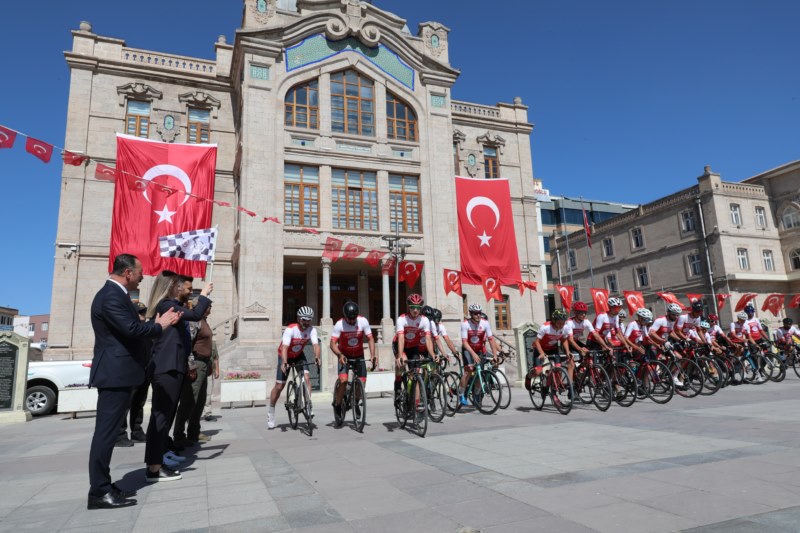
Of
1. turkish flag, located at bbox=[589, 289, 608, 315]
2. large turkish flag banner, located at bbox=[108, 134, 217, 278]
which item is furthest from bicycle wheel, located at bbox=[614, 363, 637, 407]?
turkish flag, located at bbox=[589, 289, 608, 315]

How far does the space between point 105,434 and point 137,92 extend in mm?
24380

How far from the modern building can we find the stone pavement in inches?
1339

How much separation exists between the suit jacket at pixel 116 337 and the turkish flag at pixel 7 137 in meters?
10.1

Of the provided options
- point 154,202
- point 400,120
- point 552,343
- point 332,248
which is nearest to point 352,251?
point 332,248

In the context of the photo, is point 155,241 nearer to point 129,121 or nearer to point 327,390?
point 129,121

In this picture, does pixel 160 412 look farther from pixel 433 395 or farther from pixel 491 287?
pixel 491 287

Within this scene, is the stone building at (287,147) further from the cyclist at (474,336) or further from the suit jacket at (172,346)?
the suit jacket at (172,346)

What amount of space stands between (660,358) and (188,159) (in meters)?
19.7

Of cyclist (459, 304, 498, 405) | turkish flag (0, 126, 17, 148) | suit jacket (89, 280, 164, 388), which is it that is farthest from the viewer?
turkish flag (0, 126, 17, 148)

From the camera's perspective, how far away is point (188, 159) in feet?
70.4

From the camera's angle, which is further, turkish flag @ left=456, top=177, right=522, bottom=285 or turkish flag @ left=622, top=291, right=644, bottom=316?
turkish flag @ left=622, top=291, right=644, bottom=316

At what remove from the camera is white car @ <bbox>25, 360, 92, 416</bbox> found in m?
13.1

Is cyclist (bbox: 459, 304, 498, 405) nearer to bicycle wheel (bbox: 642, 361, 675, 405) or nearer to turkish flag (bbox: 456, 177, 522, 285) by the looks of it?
bicycle wheel (bbox: 642, 361, 675, 405)

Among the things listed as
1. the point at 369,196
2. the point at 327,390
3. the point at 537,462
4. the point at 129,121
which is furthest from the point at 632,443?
the point at 129,121
